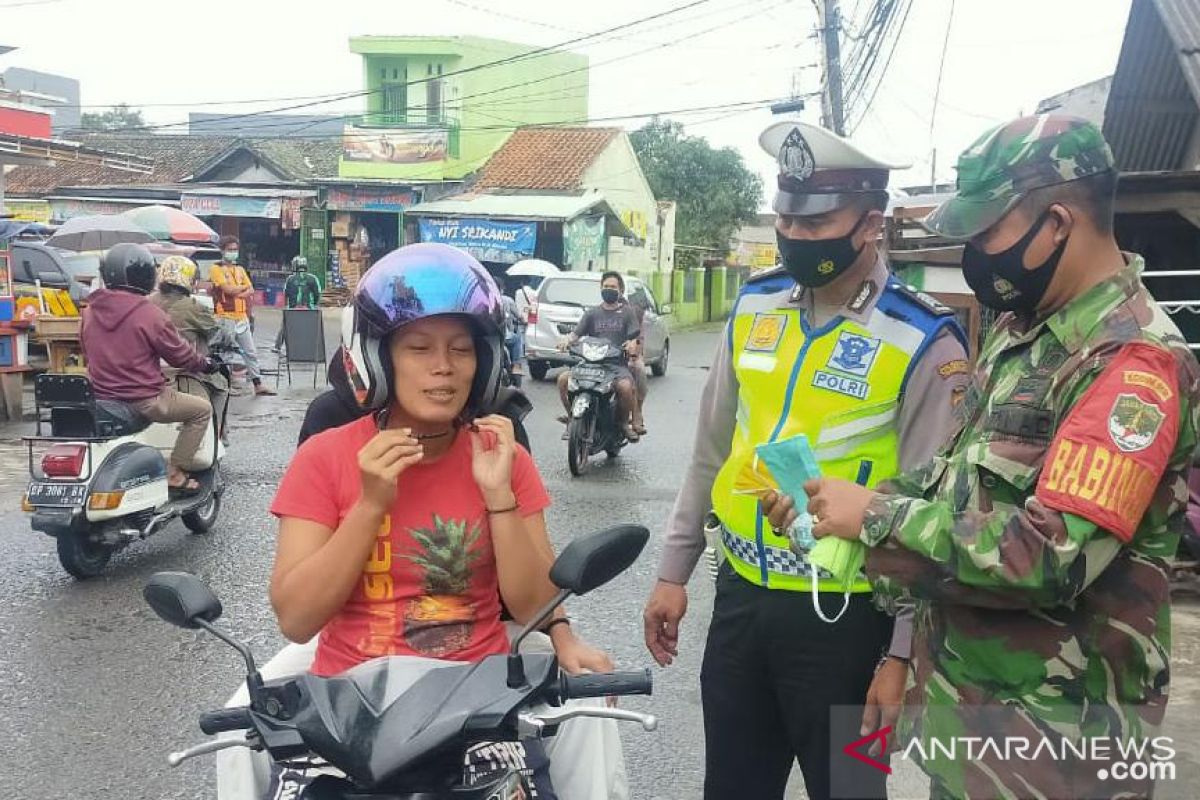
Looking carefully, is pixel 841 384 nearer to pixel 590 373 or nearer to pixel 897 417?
pixel 897 417

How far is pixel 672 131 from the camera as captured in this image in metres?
42.2

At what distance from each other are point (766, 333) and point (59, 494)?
16.2 feet

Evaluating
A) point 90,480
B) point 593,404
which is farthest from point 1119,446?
point 593,404

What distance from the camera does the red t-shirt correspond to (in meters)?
2.23

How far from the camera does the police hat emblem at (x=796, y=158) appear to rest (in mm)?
2496

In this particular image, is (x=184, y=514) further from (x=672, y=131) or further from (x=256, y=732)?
(x=672, y=131)

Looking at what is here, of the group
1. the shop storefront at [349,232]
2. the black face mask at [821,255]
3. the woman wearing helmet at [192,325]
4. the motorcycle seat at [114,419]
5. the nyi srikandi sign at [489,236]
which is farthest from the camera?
the shop storefront at [349,232]

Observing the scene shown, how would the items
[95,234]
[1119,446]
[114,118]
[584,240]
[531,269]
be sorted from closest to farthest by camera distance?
[1119,446] → [95,234] → [531,269] → [584,240] → [114,118]

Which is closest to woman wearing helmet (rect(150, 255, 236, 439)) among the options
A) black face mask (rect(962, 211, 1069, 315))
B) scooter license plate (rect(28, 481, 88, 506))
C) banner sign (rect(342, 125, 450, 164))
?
scooter license plate (rect(28, 481, 88, 506))

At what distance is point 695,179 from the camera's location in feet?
138

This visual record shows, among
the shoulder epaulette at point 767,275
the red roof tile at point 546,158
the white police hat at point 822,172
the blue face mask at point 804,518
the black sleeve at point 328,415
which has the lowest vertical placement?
the black sleeve at point 328,415

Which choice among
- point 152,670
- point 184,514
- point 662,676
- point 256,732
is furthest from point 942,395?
point 184,514

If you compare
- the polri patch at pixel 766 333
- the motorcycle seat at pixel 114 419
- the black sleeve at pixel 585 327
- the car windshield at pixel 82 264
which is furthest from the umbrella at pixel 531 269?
the polri patch at pixel 766 333

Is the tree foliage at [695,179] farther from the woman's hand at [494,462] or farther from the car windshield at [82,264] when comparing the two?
the woman's hand at [494,462]
